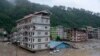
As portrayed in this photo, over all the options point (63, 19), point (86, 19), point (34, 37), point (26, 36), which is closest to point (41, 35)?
point (34, 37)

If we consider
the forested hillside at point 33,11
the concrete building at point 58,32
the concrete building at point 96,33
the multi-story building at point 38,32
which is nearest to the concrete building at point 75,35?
the concrete building at point 58,32

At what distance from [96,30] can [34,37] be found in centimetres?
3627

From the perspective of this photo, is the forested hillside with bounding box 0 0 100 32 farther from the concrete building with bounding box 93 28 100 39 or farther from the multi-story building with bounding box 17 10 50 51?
the concrete building with bounding box 93 28 100 39

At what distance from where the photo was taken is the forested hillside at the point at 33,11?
30600mm

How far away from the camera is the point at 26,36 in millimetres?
22141

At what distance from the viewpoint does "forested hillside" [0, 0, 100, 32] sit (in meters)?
30.6

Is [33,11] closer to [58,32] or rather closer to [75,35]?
[58,32]

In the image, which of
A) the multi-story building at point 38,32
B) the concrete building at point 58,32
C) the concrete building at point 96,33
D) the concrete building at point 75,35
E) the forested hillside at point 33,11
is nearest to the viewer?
the multi-story building at point 38,32

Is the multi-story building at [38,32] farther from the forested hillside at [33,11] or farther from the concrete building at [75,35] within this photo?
the concrete building at [75,35]

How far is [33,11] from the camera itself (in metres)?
40.4

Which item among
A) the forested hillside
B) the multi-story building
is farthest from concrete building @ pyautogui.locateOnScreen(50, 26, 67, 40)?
the multi-story building

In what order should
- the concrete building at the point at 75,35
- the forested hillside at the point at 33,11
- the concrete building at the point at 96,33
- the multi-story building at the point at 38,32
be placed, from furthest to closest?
the concrete building at the point at 96,33 < the concrete building at the point at 75,35 < the forested hillside at the point at 33,11 < the multi-story building at the point at 38,32

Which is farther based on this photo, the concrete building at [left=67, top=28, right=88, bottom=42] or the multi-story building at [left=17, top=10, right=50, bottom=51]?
the concrete building at [left=67, top=28, right=88, bottom=42]

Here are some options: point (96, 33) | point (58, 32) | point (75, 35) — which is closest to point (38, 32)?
point (75, 35)
